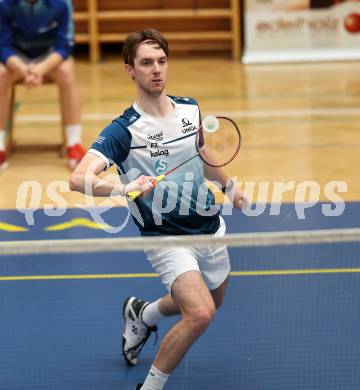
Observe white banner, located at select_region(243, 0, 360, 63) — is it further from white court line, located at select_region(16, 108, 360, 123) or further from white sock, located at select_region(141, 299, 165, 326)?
white sock, located at select_region(141, 299, 165, 326)

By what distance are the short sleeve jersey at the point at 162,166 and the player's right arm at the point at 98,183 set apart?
0.44 feet

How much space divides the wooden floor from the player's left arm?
2630 millimetres

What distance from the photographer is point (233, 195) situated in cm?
475

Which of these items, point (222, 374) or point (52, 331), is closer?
point (222, 374)

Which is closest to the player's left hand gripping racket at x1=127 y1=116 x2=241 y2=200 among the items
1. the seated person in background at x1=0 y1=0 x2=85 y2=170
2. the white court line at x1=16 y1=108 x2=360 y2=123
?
the seated person in background at x1=0 y1=0 x2=85 y2=170

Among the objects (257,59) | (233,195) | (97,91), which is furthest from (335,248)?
(257,59)

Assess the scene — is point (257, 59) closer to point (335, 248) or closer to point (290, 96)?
point (290, 96)

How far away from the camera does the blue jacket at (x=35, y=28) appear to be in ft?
26.8

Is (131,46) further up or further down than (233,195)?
further up

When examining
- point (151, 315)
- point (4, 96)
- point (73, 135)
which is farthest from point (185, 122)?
point (4, 96)

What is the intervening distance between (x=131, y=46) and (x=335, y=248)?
2272 millimetres

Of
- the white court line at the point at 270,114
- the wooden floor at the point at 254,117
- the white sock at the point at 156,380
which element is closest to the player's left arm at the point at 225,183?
the white sock at the point at 156,380

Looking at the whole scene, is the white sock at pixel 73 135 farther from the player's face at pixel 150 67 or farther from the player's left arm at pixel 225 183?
the player's face at pixel 150 67

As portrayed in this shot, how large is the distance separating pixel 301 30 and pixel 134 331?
843cm
